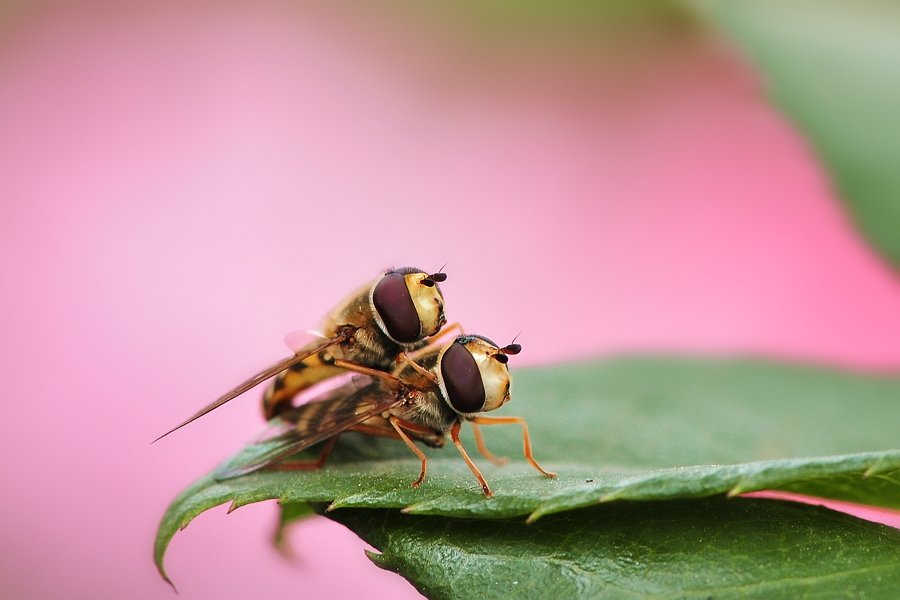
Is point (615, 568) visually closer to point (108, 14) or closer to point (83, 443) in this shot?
point (83, 443)

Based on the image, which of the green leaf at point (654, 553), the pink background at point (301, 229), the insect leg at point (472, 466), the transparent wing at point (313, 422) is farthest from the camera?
the pink background at point (301, 229)

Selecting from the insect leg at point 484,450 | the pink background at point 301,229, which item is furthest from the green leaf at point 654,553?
the pink background at point 301,229

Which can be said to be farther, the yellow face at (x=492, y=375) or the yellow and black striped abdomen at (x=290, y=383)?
the yellow and black striped abdomen at (x=290, y=383)

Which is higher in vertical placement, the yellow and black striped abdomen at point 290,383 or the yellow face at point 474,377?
the yellow and black striped abdomen at point 290,383

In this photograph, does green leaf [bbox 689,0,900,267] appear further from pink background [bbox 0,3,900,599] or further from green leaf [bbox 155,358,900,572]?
green leaf [bbox 155,358,900,572]

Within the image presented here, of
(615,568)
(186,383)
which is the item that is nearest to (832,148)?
(615,568)

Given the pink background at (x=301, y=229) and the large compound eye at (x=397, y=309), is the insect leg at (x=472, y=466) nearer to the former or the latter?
the large compound eye at (x=397, y=309)

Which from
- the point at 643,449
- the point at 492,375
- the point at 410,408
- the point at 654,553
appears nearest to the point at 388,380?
the point at 410,408
